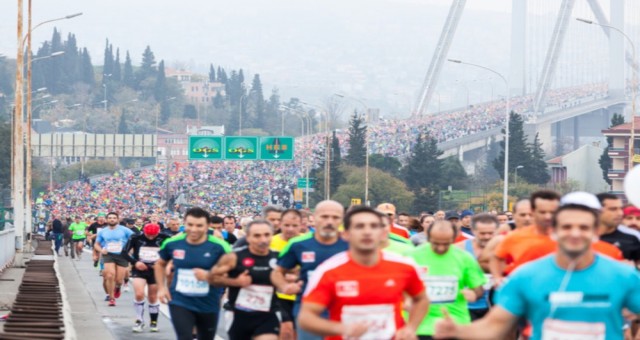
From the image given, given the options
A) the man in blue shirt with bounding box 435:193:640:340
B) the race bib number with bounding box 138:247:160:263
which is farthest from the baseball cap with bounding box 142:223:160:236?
the man in blue shirt with bounding box 435:193:640:340

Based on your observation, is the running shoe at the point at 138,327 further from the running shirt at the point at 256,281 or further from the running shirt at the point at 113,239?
the running shirt at the point at 256,281

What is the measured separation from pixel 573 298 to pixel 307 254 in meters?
4.53

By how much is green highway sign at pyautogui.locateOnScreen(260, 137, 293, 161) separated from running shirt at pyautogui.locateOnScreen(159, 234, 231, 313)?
66568 millimetres

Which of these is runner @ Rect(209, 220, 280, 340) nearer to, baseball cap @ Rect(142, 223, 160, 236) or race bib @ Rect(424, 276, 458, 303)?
race bib @ Rect(424, 276, 458, 303)

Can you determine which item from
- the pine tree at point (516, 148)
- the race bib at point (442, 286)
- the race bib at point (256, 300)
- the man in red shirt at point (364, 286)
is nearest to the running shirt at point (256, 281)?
the race bib at point (256, 300)

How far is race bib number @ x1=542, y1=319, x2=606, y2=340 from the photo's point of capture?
8.02 m

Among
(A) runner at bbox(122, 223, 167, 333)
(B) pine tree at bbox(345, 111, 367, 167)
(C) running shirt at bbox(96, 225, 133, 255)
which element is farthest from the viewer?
(B) pine tree at bbox(345, 111, 367, 167)

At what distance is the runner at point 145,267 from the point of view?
20562 millimetres

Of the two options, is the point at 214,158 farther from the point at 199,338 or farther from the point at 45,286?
the point at 199,338

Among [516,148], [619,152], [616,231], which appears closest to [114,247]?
[616,231]

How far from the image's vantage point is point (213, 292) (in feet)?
47.1

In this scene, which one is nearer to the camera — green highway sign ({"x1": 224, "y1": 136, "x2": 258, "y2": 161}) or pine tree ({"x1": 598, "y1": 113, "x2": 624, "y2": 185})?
green highway sign ({"x1": 224, "y1": 136, "x2": 258, "y2": 161})

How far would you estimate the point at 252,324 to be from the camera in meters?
13.5

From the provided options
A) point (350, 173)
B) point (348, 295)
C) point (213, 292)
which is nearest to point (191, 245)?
point (213, 292)
